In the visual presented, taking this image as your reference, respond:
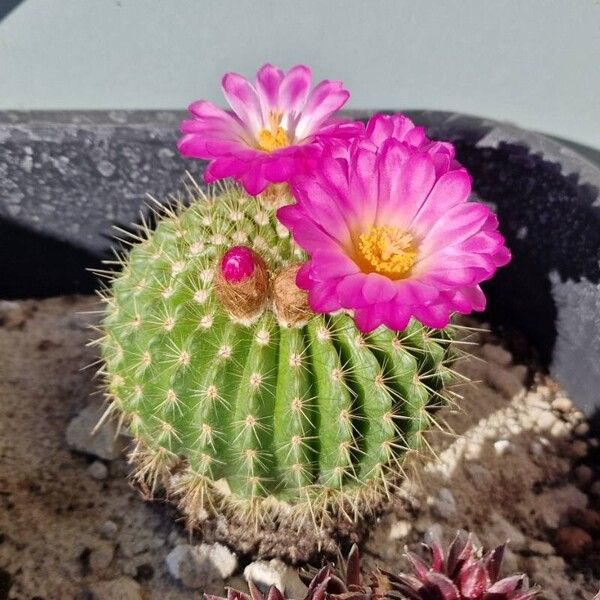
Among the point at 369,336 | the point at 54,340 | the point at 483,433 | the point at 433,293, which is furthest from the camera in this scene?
the point at 54,340

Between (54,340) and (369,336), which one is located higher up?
(369,336)

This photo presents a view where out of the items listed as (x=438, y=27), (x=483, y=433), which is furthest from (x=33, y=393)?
(x=438, y=27)

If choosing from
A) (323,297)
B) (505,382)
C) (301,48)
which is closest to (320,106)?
(323,297)

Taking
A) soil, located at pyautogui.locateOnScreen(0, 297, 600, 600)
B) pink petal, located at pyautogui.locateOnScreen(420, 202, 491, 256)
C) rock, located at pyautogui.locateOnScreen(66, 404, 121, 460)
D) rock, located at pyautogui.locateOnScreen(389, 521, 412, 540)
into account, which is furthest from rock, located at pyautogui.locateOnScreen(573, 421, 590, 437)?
rock, located at pyautogui.locateOnScreen(66, 404, 121, 460)

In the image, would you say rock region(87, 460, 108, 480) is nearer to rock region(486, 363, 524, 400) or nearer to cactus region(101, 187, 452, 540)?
cactus region(101, 187, 452, 540)

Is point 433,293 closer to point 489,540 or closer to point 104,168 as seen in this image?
point 489,540

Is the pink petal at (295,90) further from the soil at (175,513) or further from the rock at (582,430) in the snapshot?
the rock at (582,430)

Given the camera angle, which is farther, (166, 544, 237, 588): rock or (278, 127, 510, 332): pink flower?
(166, 544, 237, 588): rock
